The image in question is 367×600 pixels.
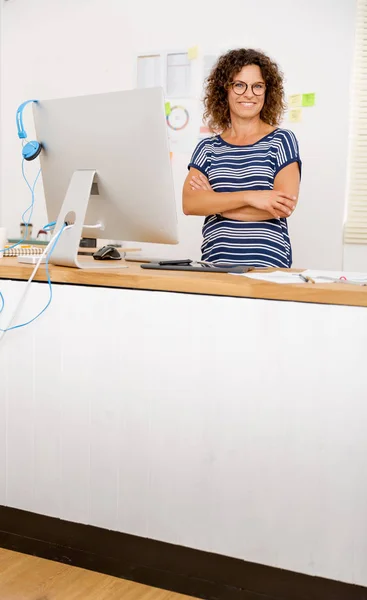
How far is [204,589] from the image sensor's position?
1506 mm

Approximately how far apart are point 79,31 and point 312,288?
10.1 feet

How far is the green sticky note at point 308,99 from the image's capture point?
3309 mm

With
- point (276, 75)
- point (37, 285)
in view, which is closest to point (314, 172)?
point (276, 75)

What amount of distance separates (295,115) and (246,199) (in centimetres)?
155

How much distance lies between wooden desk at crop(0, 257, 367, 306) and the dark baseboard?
60 cm

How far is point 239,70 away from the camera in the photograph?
2.21 metres

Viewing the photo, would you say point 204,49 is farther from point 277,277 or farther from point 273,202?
point 277,277

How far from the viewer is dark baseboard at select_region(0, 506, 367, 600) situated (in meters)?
1.42

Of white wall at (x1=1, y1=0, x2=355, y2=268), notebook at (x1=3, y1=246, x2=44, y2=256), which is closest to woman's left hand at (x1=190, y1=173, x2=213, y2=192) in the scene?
notebook at (x1=3, y1=246, x2=44, y2=256)

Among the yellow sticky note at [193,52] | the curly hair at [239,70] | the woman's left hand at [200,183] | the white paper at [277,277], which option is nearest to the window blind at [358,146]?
the yellow sticky note at [193,52]

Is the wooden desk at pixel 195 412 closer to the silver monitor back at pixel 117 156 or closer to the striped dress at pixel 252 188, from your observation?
the silver monitor back at pixel 117 156

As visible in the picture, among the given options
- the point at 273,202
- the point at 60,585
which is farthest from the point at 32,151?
the point at 60,585

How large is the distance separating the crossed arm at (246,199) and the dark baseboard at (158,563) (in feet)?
3.30

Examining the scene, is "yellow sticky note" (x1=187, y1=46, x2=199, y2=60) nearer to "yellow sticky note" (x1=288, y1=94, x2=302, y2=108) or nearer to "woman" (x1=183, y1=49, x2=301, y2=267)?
"yellow sticky note" (x1=288, y1=94, x2=302, y2=108)
